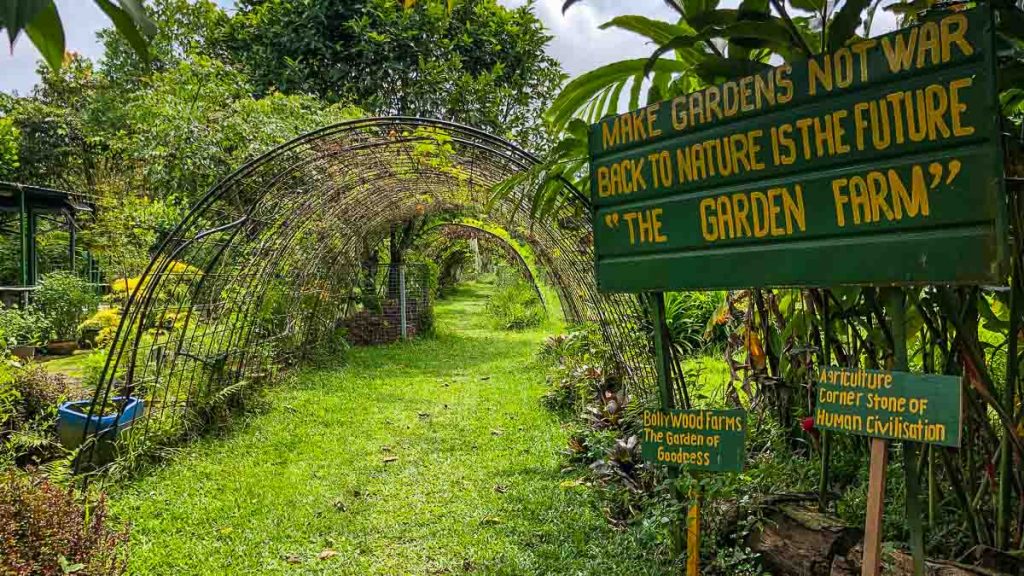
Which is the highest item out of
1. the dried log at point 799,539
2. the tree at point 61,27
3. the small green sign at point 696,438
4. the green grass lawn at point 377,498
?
the tree at point 61,27

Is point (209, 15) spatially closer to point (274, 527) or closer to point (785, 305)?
point (274, 527)

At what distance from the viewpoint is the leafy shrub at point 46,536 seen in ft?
7.11

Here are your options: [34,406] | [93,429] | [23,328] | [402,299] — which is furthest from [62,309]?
[93,429]

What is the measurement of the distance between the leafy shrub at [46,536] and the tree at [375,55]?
30.3 feet

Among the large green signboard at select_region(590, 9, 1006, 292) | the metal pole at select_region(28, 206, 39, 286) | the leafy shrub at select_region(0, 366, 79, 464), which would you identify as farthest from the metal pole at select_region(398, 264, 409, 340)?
the large green signboard at select_region(590, 9, 1006, 292)

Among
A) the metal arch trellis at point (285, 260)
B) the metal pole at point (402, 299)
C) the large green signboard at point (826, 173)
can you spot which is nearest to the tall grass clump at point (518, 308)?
the metal pole at point (402, 299)

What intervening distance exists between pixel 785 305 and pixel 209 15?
37.6ft

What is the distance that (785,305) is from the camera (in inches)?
113

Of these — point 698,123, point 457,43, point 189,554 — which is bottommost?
point 189,554

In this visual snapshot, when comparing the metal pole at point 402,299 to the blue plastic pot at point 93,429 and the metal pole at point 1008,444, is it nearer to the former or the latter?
the blue plastic pot at point 93,429

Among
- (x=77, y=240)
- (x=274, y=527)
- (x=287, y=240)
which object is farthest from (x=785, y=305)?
(x=77, y=240)

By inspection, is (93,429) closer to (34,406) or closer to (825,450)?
(34,406)

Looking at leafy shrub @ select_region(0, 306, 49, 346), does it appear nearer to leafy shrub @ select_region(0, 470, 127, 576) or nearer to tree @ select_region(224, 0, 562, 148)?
tree @ select_region(224, 0, 562, 148)

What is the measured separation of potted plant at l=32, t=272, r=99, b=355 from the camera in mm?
8875
